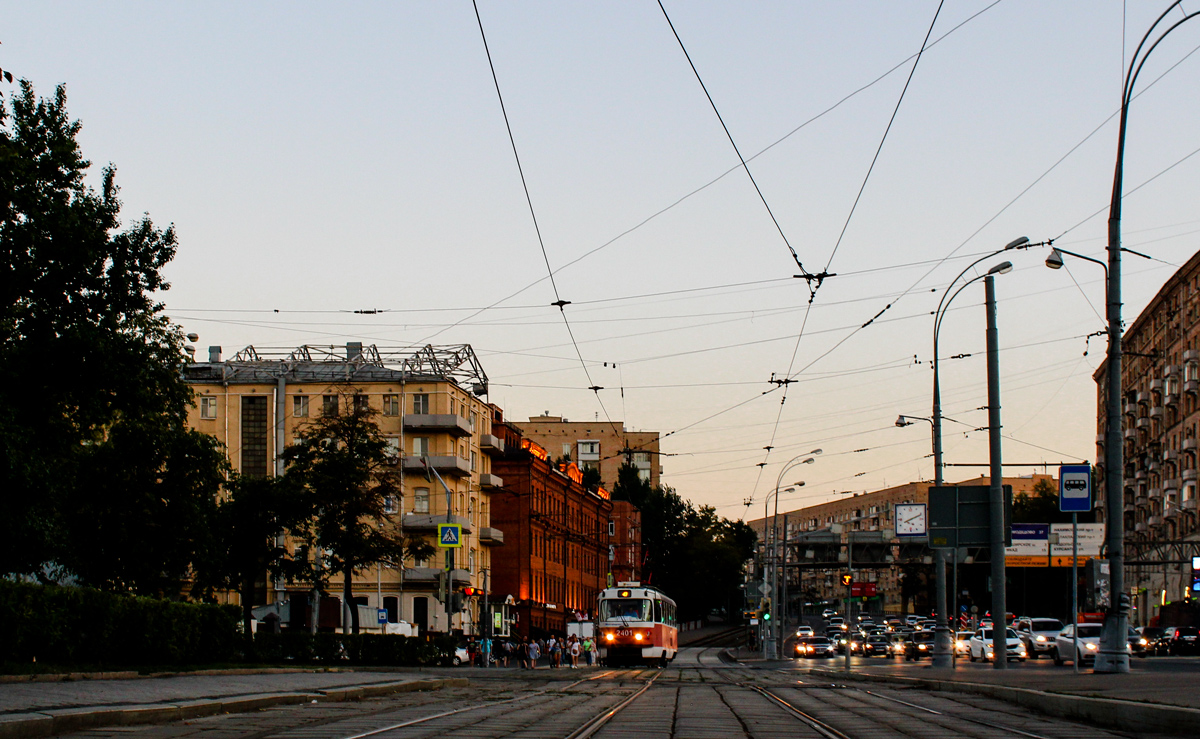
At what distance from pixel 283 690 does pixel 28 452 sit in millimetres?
11365

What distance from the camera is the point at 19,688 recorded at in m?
17.6

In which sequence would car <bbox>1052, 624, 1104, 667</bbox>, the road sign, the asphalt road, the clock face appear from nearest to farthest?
the asphalt road < the road sign < car <bbox>1052, 624, 1104, 667</bbox> < the clock face

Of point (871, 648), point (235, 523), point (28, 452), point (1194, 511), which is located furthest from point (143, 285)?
point (1194, 511)

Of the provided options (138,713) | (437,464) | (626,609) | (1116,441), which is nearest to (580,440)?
(437,464)

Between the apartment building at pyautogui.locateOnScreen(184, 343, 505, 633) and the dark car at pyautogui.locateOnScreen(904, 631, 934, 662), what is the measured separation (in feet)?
78.0

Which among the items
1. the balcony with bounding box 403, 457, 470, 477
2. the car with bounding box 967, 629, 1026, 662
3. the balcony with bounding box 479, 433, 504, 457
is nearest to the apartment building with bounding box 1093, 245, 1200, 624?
the car with bounding box 967, 629, 1026, 662

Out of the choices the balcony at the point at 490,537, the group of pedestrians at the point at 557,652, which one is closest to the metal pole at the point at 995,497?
the group of pedestrians at the point at 557,652

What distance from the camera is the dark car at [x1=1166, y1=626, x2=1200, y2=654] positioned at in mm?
59188

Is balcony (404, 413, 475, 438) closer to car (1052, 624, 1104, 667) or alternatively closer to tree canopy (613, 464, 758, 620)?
car (1052, 624, 1104, 667)

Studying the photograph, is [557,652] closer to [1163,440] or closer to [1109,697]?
[1109,697]

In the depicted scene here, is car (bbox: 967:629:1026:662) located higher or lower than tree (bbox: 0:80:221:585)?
lower

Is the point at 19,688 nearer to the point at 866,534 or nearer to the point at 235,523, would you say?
the point at 235,523

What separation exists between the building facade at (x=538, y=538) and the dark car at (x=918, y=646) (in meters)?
23.2

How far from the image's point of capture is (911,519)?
4366 centimetres
